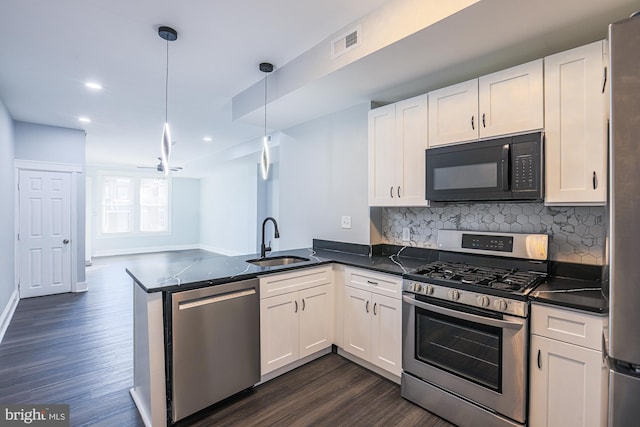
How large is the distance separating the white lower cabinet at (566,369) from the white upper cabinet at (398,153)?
3.98ft

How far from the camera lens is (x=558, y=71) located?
6.10 ft

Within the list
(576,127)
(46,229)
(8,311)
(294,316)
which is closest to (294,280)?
(294,316)

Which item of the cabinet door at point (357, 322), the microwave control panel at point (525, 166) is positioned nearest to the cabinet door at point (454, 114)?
the microwave control panel at point (525, 166)

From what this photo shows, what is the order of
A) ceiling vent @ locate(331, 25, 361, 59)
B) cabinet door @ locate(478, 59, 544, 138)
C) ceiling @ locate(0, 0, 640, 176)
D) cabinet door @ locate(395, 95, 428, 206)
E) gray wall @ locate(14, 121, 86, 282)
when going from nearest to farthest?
ceiling @ locate(0, 0, 640, 176) → cabinet door @ locate(478, 59, 544, 138) → ceiling vent @ locate(331, 25, 361, 59) → cabinet door @ locate(395, 95, 428, 206) → gray wall @ locate(14, 121, 86, 282)

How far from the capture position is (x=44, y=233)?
16.4 ft

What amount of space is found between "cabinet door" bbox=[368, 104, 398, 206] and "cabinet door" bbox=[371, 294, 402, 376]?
902 mm

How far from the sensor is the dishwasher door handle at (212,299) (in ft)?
6.44

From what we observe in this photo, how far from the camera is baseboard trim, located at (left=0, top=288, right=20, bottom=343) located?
3.55 metres

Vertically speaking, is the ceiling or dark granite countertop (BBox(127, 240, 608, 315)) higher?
the ceiling

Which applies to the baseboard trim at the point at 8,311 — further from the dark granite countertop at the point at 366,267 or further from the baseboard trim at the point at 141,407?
the dark granite countertop at the point at 366,267

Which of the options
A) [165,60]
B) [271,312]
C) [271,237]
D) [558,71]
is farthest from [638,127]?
[271,237]

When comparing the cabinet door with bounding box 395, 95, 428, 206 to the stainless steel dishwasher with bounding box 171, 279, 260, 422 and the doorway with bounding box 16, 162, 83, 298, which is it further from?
the doorway with bounding box 16, 162, 83, 298

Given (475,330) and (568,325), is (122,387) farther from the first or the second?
(568,325)

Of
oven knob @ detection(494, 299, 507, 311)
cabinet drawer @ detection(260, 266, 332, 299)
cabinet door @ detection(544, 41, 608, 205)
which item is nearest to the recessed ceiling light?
cabinet drawer @ detection(260, 266, 332, 299)
